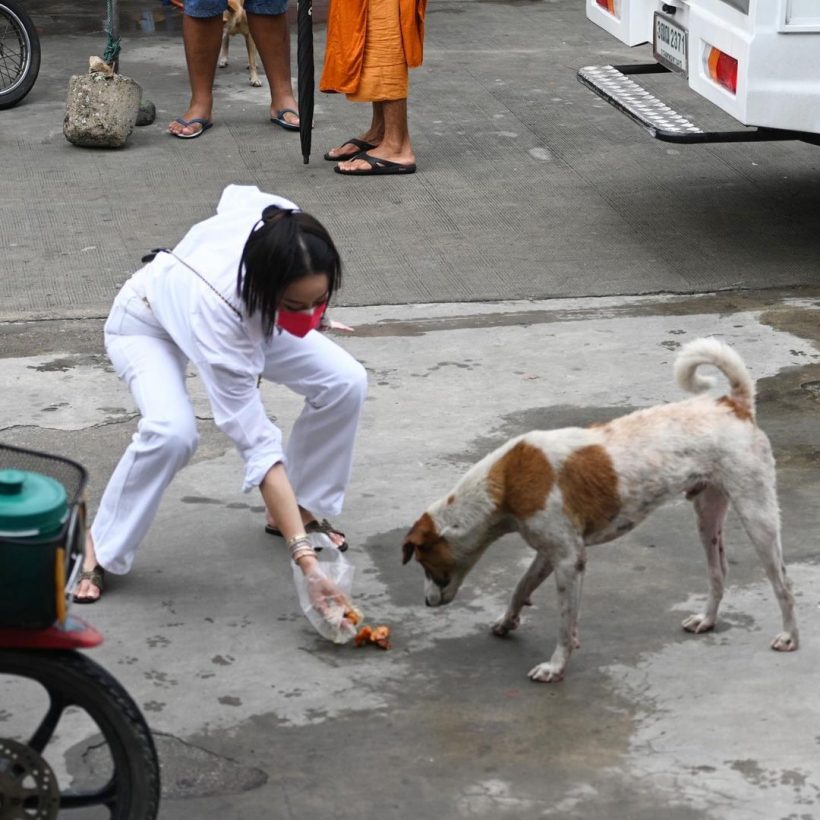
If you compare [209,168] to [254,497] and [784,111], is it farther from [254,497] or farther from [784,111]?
[254,497]

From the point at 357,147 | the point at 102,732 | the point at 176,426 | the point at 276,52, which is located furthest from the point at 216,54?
the point at 102,732

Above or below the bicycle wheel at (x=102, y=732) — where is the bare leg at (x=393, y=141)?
below

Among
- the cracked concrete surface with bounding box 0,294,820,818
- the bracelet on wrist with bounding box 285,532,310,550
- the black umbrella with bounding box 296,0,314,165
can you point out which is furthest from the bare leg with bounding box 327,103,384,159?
the bracelet on wrist with bounding box 285,532,310,550

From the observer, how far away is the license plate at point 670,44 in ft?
25.0

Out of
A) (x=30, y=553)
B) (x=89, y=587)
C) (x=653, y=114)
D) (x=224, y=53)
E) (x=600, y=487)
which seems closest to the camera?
(x=30, y=553)

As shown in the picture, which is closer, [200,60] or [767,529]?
[767,529]

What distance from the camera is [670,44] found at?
7.79 meters

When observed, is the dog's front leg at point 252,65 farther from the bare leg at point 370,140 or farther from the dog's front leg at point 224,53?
the bare leg at point 370,140

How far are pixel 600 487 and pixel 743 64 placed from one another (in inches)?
138

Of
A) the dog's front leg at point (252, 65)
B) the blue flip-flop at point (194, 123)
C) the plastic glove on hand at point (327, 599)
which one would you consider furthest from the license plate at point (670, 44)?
the plastic glove on hand at point (327, 599)

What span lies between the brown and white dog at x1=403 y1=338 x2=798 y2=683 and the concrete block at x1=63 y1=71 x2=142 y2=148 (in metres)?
5.52

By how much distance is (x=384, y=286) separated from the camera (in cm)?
723

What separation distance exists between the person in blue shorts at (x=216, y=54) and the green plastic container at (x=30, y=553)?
652 centimetres

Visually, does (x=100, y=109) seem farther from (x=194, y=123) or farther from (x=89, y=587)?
(x=89, y=587)
